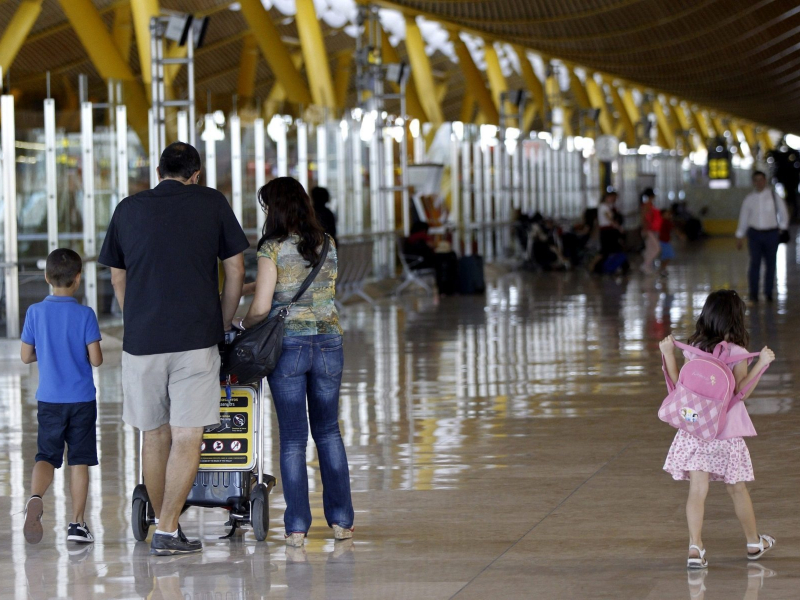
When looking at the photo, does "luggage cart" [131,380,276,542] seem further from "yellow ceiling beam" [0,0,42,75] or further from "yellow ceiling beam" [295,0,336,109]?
"yellow ceiling beam" [0,0,42,75]

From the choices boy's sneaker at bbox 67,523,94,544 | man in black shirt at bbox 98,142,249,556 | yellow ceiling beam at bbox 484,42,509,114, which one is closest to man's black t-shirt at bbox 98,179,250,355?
man in black shirt at bbox 98,142,249,556

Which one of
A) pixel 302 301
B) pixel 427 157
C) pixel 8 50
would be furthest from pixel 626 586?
pixel 8 50

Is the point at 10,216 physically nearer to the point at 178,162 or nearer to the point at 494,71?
the point at 178,162

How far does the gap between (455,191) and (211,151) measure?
459 inches

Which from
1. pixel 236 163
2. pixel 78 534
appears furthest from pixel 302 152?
pixel 78 534

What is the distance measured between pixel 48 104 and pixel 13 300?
1826 mm

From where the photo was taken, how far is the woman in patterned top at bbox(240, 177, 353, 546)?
492 cm

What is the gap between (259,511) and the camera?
5.00m

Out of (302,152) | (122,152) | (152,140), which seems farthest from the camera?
(302,152)

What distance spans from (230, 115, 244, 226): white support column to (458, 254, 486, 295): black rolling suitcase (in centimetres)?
469

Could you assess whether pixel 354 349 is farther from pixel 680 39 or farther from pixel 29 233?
pixel 680 39

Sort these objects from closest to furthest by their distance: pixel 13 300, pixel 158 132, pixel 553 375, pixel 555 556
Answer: pixel 555 556
pixel 553 375
pixel 13 300
pixel 158 132

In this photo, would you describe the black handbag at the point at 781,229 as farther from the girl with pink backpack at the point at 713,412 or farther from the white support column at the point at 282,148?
the girl with pink backpack at the point at 713,412

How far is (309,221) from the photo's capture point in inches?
195
